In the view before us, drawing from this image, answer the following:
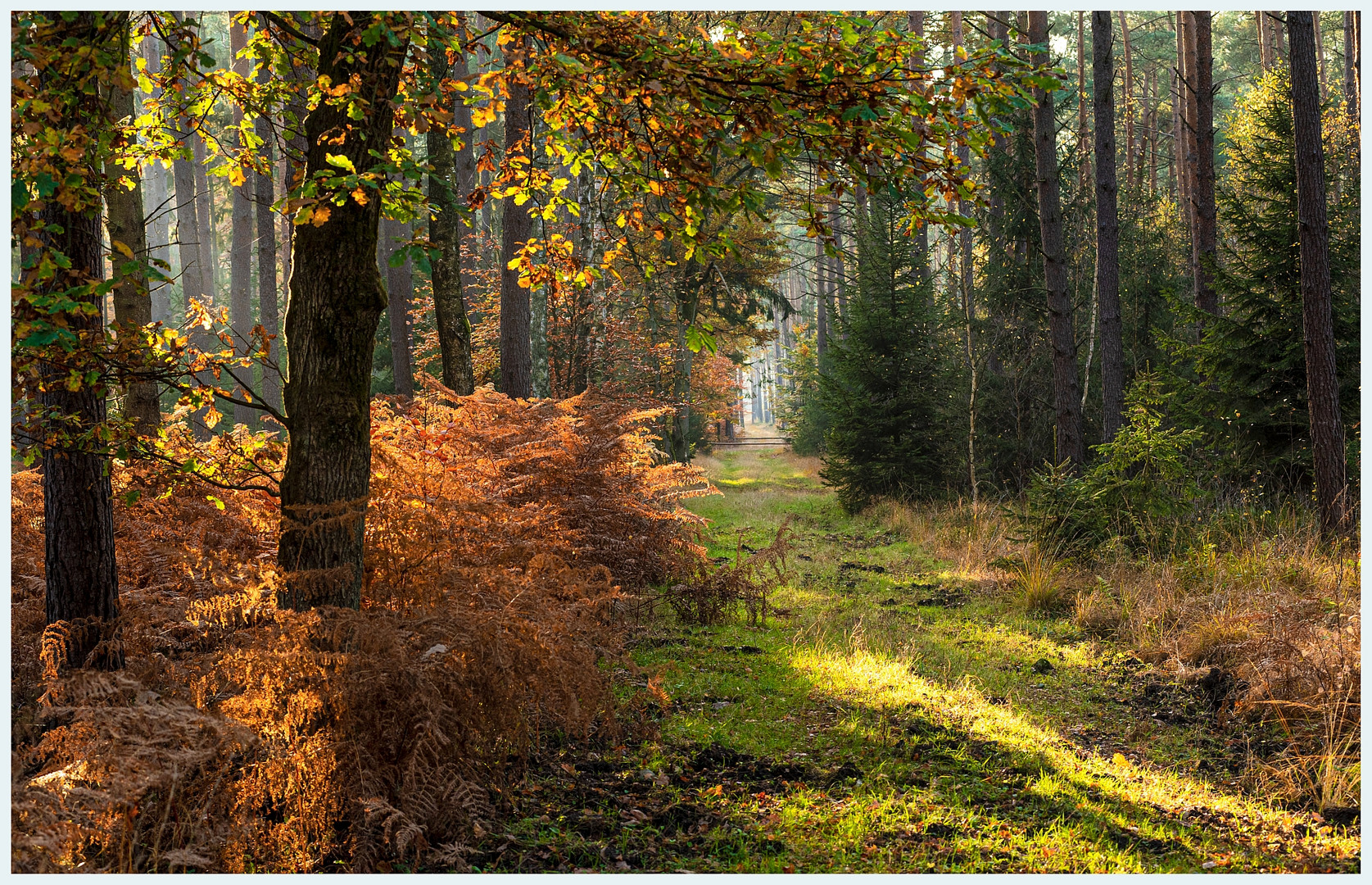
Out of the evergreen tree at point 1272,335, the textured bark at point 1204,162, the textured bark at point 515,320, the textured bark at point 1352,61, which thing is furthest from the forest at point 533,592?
the textured bark at point 1352,61

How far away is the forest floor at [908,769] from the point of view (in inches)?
142

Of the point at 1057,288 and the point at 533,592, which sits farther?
the point at 1057,288

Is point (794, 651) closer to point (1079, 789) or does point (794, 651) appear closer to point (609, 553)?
point (609, 553)

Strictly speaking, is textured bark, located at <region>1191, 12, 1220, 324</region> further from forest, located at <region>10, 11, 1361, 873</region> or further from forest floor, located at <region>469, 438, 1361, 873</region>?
forest floor, located at <region>469, 438, 1361, 873</region>

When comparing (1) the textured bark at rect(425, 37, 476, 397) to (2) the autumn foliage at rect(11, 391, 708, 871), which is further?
(1) the textured bark at rect(425, 37, 476, 397)

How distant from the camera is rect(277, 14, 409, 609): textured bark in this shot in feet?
12.7

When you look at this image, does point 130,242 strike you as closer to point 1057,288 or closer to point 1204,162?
point 1057,288

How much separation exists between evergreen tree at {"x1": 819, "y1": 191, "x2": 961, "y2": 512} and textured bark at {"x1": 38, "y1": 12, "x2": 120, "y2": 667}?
11.5 meters

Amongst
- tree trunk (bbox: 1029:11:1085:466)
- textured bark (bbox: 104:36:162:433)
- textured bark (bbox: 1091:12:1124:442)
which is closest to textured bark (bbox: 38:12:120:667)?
textured bark (bbox: 104:36:162:433)

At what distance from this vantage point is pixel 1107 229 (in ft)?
38.7

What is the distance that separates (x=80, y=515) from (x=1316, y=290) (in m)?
10.6

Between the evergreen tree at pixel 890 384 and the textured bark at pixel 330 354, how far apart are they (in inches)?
435

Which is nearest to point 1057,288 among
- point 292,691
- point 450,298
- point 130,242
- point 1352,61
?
point 450,298

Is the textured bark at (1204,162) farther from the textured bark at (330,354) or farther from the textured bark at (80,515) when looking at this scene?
the textured bark at (80,515)
